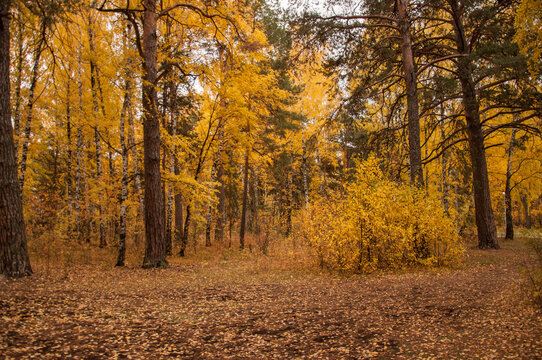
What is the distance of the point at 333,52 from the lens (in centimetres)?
1128

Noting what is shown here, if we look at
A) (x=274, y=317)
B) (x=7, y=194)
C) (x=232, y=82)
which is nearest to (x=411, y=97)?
(x=232, y=82)

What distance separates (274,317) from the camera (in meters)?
5.24

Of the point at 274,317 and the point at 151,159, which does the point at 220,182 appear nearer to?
the point at 151,159

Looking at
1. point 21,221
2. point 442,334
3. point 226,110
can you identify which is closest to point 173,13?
point 226,110

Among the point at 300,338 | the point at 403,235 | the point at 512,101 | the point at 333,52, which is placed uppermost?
the point at 333,52

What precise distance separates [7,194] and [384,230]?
8.84 metres

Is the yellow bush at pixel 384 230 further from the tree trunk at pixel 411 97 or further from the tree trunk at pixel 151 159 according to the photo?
the tree trunk at pixel 151 159

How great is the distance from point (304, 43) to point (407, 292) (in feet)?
27.4

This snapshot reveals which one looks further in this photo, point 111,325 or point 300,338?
point 111,325

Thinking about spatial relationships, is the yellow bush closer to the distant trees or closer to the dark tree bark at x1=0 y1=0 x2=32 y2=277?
the distant trees

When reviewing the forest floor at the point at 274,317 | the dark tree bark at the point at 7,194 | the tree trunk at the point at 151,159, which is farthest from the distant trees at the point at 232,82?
the forest floor at the point at 274,317

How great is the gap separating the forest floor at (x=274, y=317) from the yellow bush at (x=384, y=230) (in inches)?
24.4

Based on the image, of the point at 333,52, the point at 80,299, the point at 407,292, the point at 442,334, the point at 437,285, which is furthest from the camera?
the point at 333,52

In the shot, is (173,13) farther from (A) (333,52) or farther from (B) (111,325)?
(B) (111,325)
